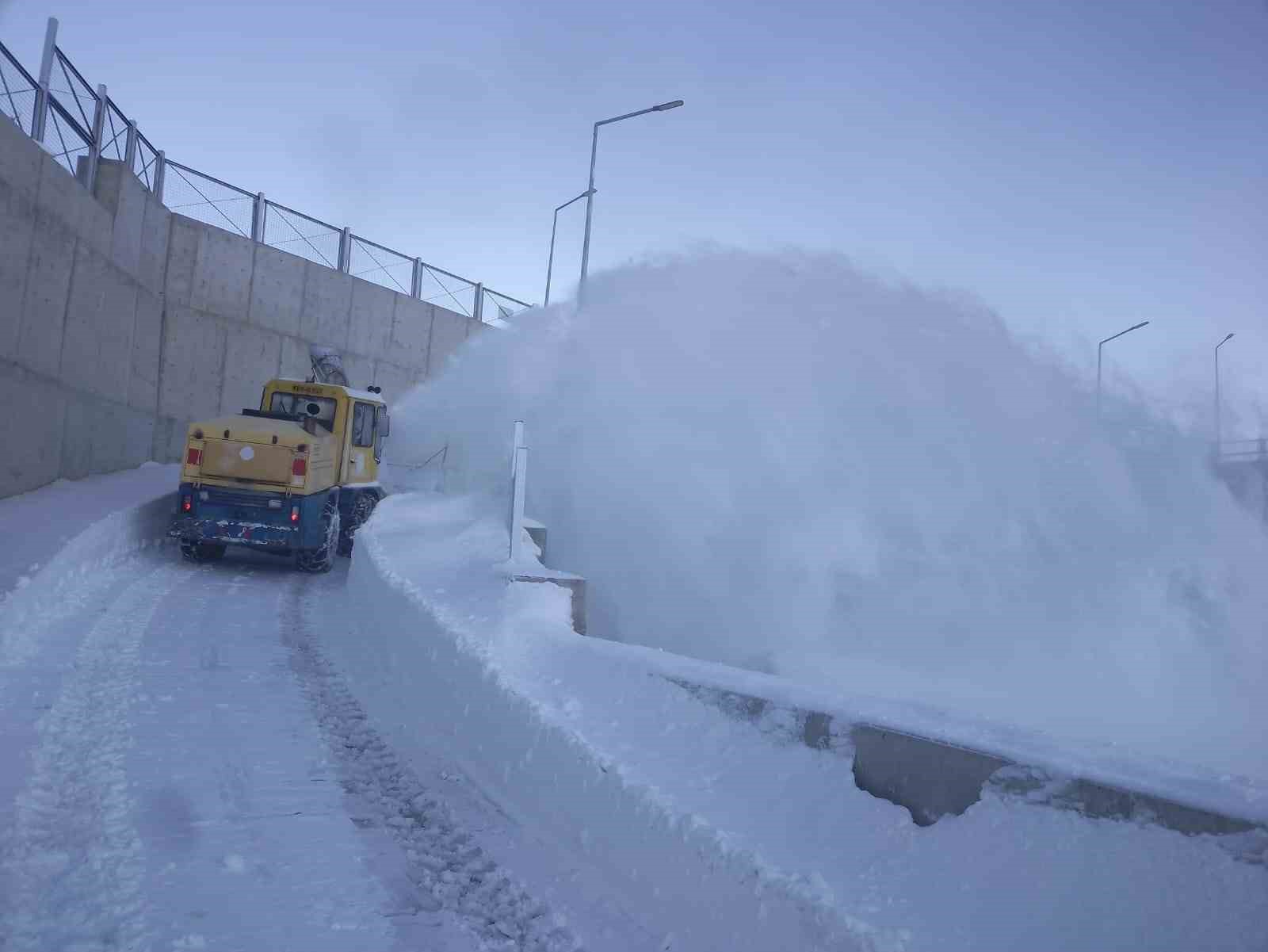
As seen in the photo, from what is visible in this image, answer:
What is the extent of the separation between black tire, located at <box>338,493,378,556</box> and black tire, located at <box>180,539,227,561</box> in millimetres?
1778

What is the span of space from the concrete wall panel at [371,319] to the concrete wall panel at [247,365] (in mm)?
2735

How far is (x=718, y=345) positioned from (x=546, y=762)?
430 inches

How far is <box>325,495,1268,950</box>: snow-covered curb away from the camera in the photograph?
2721 mm

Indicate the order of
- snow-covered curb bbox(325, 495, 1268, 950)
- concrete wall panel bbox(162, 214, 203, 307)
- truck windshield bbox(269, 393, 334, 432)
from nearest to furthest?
1. snow-covered curb bbox(325, 495, 1268, 950)
2. truck windshield bbox(269, 393, 334, 432)
3. concrete wall panel bbox(162, 214, 203, 307)

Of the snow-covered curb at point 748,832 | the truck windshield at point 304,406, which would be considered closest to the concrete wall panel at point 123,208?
the truck windshield at point 304,406

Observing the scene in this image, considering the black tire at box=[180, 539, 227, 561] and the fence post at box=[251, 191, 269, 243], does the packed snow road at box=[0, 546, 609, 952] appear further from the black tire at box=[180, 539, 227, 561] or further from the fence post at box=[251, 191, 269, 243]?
the fence post at box=[251, 191, 269, 243]

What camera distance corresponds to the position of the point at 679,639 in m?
12.2

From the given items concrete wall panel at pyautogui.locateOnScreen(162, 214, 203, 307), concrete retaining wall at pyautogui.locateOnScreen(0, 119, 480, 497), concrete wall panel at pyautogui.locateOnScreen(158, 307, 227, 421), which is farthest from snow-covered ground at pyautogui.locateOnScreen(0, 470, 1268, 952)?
concrete wall panel at pyautogui.locateOnScreen(162, 214, 203, 307)

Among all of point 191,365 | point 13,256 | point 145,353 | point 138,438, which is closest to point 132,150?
point 145,353

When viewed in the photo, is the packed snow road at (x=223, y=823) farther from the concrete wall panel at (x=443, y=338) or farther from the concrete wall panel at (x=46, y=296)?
the concrete wall panel at (x=443, y=338)

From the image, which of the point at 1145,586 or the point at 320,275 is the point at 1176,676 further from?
the point at 320,275

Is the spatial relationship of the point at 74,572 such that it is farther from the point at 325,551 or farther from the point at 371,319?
the point at 371,319

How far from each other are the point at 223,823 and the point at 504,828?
4.37 ft

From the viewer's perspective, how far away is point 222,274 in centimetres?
2191
